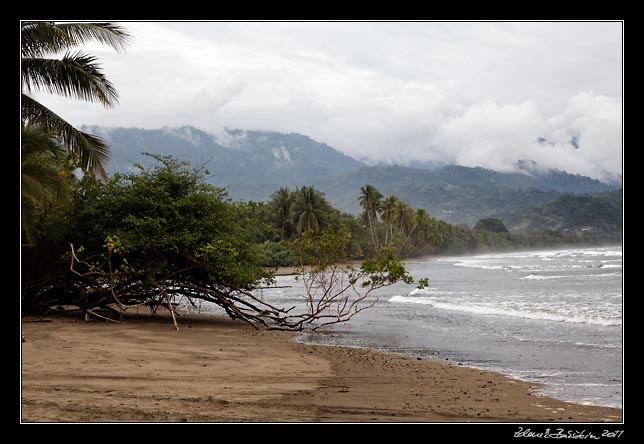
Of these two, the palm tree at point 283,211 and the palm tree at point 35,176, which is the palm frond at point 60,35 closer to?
the palm tree at point 35,176

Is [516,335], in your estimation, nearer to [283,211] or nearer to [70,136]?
[70,136]

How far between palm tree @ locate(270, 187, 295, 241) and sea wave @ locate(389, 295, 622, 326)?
51.7m

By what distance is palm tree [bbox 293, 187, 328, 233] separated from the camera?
7838 centimetres

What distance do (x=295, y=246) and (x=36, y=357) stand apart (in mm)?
10583

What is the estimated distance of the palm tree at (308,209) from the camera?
78375 millimetres

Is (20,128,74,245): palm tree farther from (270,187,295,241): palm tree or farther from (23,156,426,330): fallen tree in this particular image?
(270,187,295,241): palm tree

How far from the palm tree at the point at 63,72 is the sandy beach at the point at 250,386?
13.5ft

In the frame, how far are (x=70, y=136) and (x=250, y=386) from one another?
7712 millimetres

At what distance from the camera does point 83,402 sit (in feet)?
25.7

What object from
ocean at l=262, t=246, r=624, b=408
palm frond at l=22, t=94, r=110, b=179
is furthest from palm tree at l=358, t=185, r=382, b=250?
palm frond at l=22, t=94, r=110, b=179

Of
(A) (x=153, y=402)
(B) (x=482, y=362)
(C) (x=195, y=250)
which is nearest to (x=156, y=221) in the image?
(C) (x=195, y=250)

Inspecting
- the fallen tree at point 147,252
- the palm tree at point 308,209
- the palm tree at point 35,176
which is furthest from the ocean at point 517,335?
Result: the palm tree at point 308,209

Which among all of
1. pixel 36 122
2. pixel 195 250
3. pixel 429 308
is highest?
pixel 36 122
